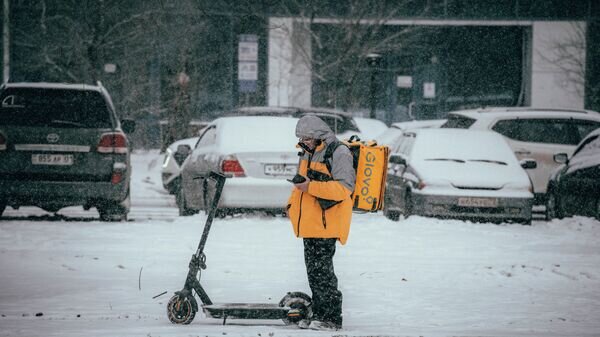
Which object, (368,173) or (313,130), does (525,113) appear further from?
(313,130)

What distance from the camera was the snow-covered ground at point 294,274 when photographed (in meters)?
7.69

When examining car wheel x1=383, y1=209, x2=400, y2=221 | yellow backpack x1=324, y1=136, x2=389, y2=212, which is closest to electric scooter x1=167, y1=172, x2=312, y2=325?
yellow backpack x1=324, y1=136, x2=389, y2=212

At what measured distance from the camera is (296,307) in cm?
750

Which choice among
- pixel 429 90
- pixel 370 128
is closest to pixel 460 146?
pixel 370 128

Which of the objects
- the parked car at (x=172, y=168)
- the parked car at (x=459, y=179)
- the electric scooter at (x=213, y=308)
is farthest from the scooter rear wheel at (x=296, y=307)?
the parked car at (x=172, y=168)

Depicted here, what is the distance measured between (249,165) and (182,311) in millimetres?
6919

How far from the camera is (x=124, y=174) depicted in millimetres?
13859

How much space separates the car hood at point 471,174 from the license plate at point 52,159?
4646mm

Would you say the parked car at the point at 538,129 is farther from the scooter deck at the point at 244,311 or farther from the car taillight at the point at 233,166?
the scooter deck at the point at 244,311

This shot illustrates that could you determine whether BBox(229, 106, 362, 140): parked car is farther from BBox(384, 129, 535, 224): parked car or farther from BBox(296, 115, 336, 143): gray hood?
BBox(296, 115, 336, 143): gray hood

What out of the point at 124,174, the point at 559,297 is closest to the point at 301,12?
the point at 124,174

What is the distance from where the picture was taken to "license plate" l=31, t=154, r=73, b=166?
13.4 metres

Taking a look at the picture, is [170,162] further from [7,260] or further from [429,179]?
[7,260]

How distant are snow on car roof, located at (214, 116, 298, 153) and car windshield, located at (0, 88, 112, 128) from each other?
1.72m
